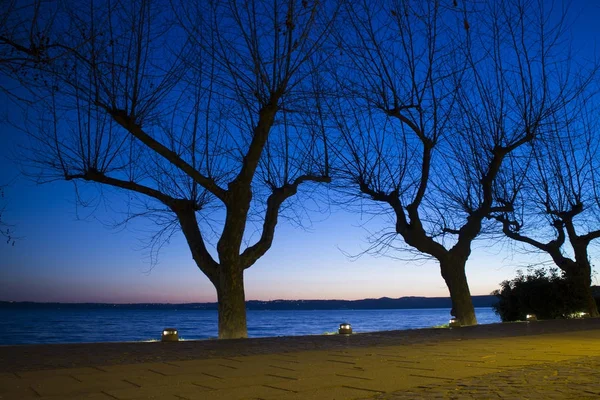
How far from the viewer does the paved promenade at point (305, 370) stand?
11.3ft

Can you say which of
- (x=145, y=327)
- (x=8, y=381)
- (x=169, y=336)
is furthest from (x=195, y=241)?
(x=145, y=327)

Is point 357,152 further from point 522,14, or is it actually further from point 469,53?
point 522,14

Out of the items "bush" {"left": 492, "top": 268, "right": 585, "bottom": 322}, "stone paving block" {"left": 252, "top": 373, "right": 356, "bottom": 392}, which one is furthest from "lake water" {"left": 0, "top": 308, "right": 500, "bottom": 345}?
"stone paving block" {"left": 252, "top": 373, "right": 356, "bottom": 392}

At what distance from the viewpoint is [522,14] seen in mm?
12328

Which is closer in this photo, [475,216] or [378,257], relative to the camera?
[475,216]

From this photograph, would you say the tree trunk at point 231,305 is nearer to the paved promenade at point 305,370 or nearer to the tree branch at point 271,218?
the tree branch at point 271,218

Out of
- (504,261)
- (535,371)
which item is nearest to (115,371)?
(535,371)

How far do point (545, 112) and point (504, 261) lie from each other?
593cm

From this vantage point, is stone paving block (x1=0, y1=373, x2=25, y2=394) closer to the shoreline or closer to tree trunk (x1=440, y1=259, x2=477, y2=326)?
the shoreline

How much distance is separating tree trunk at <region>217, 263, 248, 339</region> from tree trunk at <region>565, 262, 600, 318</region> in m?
11.4

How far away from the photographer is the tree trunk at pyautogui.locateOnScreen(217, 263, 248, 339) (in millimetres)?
9023

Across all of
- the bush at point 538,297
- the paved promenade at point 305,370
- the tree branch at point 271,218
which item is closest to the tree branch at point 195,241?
the tree branch at point 271,218

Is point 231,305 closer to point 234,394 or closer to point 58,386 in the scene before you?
point 58,386

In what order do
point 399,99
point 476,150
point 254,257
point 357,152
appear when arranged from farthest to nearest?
point 476,150 < point 357,152 < point 399,99 < point 254,257
